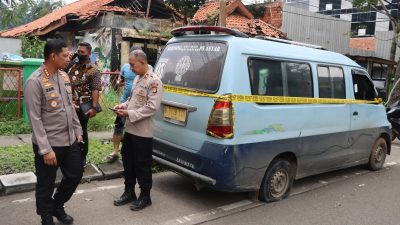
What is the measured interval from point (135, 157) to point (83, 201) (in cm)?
86

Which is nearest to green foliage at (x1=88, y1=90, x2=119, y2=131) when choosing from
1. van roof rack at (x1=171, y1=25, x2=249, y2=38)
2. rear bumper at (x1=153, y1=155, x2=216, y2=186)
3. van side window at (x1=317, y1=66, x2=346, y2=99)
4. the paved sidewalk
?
the paved sidewalk

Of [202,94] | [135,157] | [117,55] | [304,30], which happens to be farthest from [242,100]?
[304,30]

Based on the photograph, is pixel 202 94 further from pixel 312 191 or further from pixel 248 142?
pixel 312 191

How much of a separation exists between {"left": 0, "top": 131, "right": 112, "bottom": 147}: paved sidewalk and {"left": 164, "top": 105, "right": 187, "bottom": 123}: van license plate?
9.71 ft

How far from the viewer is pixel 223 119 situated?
4.12 meters

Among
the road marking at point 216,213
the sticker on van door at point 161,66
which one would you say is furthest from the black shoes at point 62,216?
the sticker on van door at point 161,66

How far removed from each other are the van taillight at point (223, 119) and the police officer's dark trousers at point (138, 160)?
739 millimetres

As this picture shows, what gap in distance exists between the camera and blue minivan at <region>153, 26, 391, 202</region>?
165 inches

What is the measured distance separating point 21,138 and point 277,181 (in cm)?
467

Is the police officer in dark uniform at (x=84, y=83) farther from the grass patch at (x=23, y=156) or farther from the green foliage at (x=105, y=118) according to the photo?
the green foliage at (x=105, y=118)

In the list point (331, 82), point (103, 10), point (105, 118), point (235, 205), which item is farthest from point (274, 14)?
point (235, 205)

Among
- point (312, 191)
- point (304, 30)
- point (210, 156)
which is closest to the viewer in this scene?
point (210, 156)

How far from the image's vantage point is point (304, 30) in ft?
60.2

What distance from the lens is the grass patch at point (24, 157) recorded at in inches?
206
